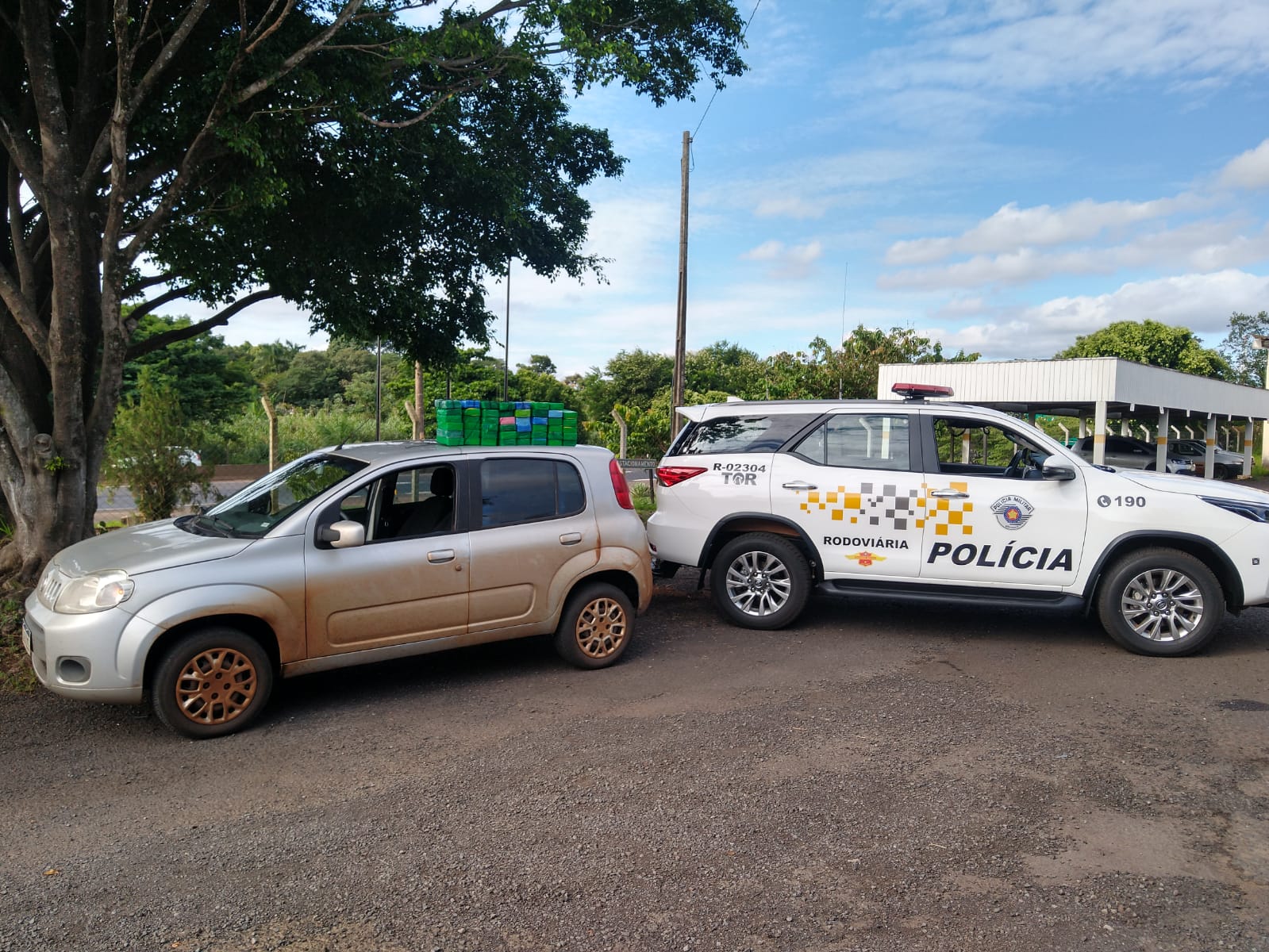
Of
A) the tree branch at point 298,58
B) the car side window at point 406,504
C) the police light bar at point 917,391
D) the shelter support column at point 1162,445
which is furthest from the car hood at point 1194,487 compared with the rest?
the shelter support column at point 1162,445

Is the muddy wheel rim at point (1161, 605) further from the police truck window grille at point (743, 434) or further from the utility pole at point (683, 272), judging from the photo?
the utility pole at point (683, 272)

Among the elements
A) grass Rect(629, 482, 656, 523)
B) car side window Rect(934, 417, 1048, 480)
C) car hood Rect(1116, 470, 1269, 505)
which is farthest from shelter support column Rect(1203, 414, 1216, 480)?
car side window Rect(934, 417, 1048, 480)

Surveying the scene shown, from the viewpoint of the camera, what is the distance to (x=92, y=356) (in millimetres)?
8188

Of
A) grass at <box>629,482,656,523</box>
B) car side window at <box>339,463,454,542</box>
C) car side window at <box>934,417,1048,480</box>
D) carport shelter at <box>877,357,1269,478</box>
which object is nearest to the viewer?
car side window at <box>339,463,454,542</box>

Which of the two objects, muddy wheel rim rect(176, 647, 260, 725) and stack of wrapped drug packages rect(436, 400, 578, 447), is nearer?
muddy wheel rim rect(176, 647, 260, 725)

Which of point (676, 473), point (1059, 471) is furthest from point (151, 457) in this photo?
point (1059, 471)

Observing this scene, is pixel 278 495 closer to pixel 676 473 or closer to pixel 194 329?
pixel 676 473

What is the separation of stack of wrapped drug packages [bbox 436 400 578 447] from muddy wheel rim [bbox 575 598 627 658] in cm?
248

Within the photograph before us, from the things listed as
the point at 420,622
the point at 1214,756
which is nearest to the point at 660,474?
the point at 420,622

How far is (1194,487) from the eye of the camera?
7.12 metres

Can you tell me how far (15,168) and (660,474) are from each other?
715cm

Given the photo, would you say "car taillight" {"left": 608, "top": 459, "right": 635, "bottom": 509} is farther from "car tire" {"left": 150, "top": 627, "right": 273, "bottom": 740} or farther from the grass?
the grass

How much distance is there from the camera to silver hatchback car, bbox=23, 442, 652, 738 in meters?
4.91

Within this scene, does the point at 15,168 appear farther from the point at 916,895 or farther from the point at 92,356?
the point at 916,895
